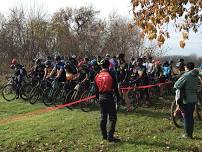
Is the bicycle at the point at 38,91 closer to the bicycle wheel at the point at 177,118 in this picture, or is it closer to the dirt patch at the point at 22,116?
the dirt patch at the point at 22,116

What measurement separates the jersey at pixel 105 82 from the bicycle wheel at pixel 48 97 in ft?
23.4

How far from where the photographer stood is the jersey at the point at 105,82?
37.5 feet

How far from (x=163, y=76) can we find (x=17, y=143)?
1195 cm

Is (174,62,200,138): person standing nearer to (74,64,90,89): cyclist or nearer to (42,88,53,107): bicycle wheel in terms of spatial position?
(74,64,90,89): cyclist

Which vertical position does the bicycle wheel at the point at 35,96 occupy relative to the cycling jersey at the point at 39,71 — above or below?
below

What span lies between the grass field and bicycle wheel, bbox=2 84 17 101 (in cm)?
310

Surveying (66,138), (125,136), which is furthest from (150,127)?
(66,138)

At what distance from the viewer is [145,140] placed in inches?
459

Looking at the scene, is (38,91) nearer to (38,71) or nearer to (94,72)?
(38,71)

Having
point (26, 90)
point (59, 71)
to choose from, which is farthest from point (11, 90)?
point (59, 71)

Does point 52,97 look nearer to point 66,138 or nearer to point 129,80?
point 129,80

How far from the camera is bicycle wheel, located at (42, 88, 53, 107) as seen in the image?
1842cm

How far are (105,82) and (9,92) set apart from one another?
10278 millimetres

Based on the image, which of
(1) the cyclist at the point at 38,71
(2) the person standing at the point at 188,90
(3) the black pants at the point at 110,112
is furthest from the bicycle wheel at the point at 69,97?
(2) the person standing at the point at 188,90
